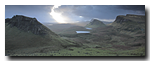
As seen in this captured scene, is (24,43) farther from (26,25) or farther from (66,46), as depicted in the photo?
(66,46)

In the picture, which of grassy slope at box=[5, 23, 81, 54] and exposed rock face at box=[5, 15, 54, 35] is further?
exposed rock face at box=[5, 15, 54, 35]

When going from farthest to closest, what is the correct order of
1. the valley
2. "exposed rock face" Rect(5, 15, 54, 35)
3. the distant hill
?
"exposed rock face" Rect(5, 15, 54, 35) → the distant hill → the valley

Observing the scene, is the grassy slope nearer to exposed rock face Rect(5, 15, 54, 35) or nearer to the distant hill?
the distant hill

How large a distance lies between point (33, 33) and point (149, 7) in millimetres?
27509

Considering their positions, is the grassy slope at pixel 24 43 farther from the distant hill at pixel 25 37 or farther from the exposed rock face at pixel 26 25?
the exposed rock face at pixel 26 25

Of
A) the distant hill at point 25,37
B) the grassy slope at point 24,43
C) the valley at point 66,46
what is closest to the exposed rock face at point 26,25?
the distant hill at point 25,37

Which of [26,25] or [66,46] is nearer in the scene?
[66,46]

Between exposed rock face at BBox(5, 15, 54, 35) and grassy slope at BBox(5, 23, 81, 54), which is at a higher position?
exposed rock face at BBox(5, 15, 54, 35)

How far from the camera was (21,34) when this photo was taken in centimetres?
2294

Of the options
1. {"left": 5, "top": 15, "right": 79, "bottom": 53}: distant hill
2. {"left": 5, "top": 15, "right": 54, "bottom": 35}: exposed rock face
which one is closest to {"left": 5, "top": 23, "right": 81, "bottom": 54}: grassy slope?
{"left": 5, "top": 15, "right": 79, "bottom": 53}: distant hill

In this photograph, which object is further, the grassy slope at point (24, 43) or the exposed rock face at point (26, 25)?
the exposed rock face at point (26, 25)

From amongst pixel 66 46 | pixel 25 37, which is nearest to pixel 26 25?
pixel 25 37
